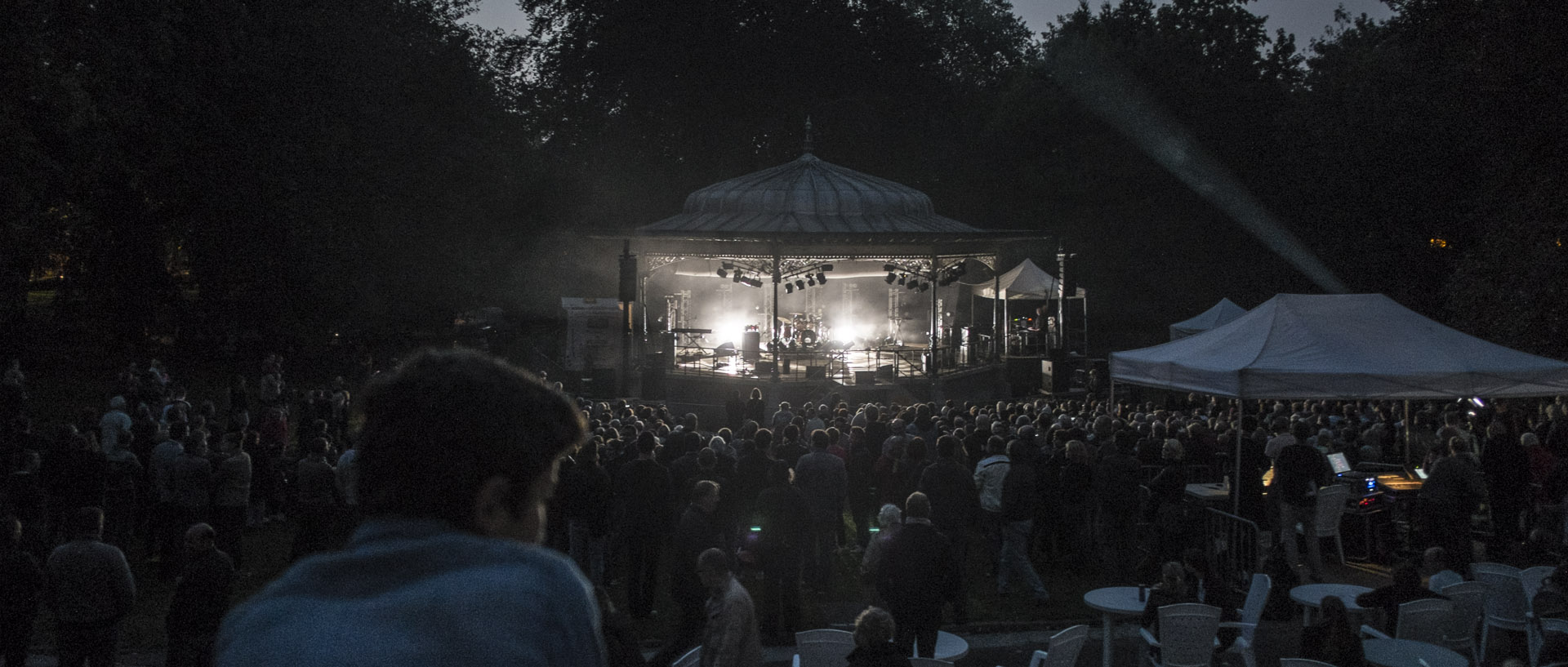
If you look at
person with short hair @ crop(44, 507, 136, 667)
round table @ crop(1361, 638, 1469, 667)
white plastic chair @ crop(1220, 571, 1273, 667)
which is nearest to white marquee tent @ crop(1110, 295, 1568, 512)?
white plastic chair @ crop(1220, 571, 1273, 667)

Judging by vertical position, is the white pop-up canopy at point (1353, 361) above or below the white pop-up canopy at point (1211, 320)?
below

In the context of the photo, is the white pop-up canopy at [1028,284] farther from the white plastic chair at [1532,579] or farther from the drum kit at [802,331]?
the white plastic chair at [1532,579]

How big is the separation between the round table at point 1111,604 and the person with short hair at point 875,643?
272cm

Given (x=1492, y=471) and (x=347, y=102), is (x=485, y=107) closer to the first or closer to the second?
(x=347, y=102)

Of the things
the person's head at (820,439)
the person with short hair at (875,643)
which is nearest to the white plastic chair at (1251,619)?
the person with short hair at (875,643)

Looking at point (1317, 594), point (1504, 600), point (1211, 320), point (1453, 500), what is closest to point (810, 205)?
point (1211, 320)

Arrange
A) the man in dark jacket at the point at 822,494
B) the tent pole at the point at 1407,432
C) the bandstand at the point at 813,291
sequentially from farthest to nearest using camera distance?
the bandstand at the point at 813,291 → the tent pole at the point at 1407,432 → the man in dark jacket at the point at 822,494

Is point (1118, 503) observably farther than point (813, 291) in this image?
No

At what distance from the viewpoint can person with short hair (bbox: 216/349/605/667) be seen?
3.19 feet

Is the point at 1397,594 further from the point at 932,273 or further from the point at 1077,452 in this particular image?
the point at 932,273

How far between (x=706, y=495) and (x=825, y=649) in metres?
1.88

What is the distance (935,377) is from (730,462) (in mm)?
12653

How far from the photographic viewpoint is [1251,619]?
7398mm

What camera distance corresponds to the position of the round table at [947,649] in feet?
21.7
